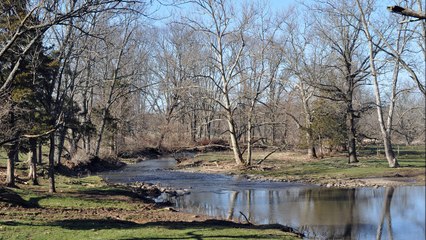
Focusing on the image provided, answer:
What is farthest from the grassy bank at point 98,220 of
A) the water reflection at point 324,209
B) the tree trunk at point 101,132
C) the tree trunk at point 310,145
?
→ the tree trunk at point 310,145

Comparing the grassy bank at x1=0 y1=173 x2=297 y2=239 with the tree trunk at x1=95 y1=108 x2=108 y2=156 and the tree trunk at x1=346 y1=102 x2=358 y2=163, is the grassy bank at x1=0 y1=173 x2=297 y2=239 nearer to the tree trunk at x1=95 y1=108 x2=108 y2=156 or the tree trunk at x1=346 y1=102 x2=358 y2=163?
the tree trunk at x1=346 y1=102 x2=358 y2=163

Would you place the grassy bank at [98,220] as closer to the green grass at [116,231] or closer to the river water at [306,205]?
the green grass at [116,231]

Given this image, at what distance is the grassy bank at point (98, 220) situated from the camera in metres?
11.8

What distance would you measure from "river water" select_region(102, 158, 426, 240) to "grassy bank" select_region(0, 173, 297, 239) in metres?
2.01

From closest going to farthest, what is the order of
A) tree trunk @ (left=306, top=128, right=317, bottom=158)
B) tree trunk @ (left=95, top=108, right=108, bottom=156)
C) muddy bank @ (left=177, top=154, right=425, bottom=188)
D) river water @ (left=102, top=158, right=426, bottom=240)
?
1. river water @ (left=102, top=158, right=426, bottom=240)
2. muddy bank @ (left=177, top=154, right=425, bottom=188)
3. tree trunk @ (left=95, top=108, right=108, bottom=156)
4. tree trunk @ (left=306, top=128, right=317, bottom=158)

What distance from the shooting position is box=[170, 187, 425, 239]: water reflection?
9445 mm

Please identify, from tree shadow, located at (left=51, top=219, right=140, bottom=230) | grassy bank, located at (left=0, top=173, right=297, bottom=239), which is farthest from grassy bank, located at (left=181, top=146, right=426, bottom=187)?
tree shadow, located at (left=51, top=219, right=140, bottom=230)

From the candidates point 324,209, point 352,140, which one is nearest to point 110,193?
point 324,209

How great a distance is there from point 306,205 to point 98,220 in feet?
32.5

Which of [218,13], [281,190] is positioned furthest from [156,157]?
[281,190]

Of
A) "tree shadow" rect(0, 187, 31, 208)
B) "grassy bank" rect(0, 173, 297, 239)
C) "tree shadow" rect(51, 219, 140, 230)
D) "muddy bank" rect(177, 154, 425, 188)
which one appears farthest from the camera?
"muddy bank" rect(177, 154, 425, 188)

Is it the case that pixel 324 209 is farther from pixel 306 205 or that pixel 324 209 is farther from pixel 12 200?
pixel 12 200

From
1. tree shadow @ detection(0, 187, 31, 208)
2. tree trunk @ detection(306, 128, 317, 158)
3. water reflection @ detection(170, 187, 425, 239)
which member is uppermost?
tree trunk @ detection(306, 128, 317, 158)

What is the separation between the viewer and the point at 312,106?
47531 millimetres
